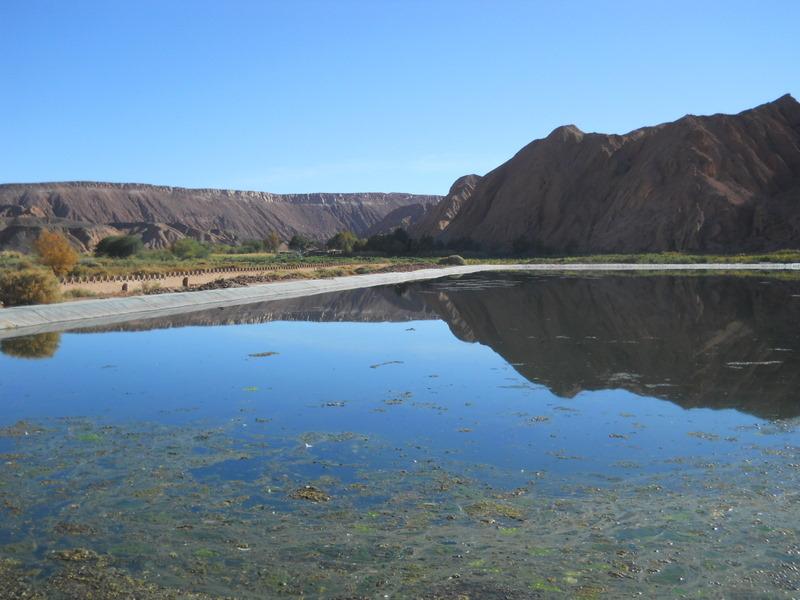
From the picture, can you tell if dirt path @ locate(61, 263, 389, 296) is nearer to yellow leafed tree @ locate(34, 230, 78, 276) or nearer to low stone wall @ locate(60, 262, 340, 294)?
low stone wall @ locate(60, 262, 340, 294)

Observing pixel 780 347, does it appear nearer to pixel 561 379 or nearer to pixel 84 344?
pixel 561 379

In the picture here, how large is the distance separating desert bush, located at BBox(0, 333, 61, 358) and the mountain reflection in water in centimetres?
227

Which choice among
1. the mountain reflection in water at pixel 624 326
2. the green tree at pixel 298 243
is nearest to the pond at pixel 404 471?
the mountain reflection in water at pixel 624 326

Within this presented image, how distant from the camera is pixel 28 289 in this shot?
25.4m

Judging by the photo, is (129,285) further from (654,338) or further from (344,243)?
(344,243)

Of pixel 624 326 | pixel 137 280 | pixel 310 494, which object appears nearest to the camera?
pixel 310 494

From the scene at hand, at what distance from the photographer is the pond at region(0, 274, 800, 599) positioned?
5.15 metres

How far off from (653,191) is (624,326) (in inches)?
2680

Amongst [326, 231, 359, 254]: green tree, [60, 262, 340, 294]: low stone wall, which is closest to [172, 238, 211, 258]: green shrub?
[326, 231, 359, 254]: green tree

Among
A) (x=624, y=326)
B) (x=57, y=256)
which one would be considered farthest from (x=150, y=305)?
(x=57, y=256)

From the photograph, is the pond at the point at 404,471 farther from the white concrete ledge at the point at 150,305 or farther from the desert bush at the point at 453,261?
the desert bush at the point at 453,261

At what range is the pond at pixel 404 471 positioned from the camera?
5152 millimetres

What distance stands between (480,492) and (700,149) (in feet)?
280

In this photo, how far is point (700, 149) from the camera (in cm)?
8400
